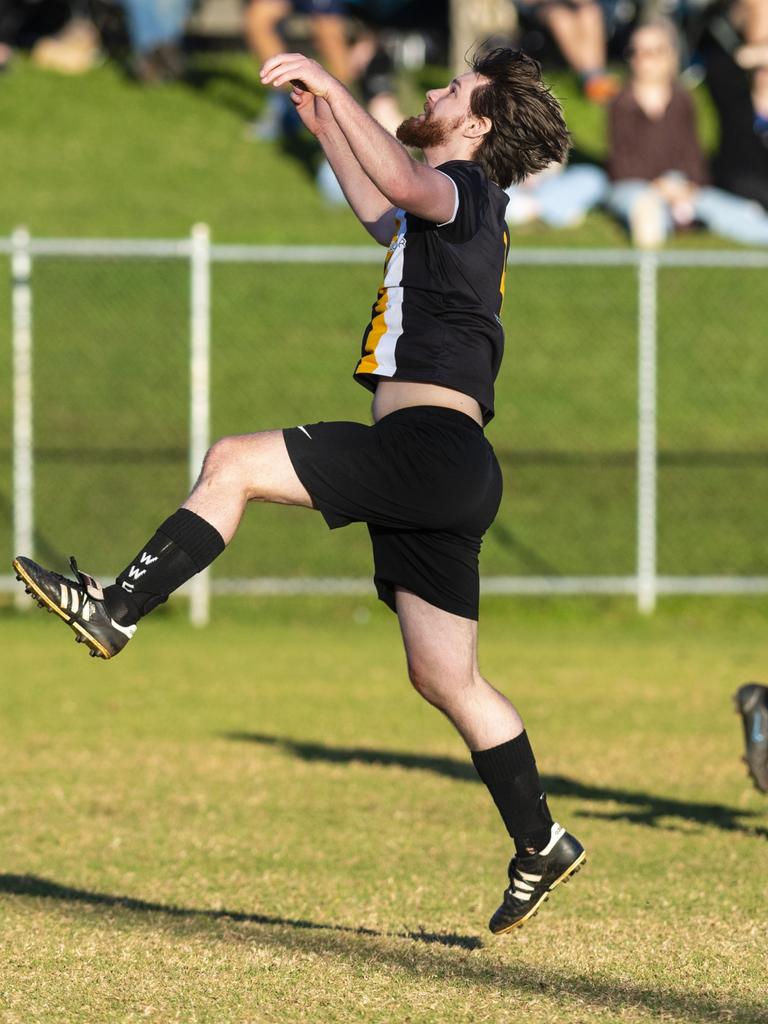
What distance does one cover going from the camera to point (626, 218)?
653 inches

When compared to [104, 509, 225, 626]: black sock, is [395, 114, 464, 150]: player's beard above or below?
above

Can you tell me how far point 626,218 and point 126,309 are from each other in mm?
4656

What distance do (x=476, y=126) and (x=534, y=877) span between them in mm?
1922

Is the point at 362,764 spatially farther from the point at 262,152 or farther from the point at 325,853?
the point at 262,152

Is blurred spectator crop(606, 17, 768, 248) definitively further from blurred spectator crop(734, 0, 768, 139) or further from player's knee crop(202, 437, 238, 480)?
player's knee crop(202, 437, 238, 480)

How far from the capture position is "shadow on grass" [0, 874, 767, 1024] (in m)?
4.16

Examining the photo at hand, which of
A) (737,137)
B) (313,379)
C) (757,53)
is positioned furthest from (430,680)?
(757,53)

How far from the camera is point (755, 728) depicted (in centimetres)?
627

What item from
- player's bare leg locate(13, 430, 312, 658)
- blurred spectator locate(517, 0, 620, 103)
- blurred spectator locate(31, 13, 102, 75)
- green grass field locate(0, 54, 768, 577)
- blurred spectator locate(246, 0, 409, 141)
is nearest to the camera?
player's bare leg locate(13, 430, 312, 658)

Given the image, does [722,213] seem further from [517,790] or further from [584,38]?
[517,790]

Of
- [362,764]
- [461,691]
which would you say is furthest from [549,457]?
[461,691]

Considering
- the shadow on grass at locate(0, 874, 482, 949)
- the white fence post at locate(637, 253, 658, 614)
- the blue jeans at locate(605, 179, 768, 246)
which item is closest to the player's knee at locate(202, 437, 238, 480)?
the shadow on grass at locate(0, 874, 482, 949)

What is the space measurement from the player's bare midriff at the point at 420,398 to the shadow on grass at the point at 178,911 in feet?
4.68

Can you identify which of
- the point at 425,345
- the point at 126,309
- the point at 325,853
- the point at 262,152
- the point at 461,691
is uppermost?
the point at 262,152
